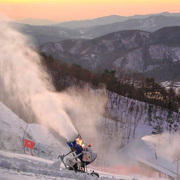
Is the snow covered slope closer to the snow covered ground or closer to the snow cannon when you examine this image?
the snow cannon

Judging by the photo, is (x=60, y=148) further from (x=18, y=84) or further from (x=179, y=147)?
(x=179, y=147)

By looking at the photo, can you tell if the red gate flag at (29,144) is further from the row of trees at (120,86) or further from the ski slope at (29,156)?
the row of trees at (120,86)

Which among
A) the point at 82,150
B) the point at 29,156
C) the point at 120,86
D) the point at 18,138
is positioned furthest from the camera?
the point at 120,86

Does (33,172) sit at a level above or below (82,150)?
below

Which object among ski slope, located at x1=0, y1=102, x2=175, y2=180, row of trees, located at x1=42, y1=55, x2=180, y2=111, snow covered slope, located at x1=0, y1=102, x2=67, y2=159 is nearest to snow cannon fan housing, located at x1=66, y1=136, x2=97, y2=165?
ski slope, located at x1=0, y1=102, x2=175, y2=180

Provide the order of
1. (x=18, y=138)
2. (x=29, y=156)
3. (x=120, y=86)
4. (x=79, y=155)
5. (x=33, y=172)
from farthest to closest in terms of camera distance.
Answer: (x=120, y=86), (x=18, y=138), (x=29, y=156), (x=79, y=155), (x=33, y=172)

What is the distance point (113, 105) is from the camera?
197 ft

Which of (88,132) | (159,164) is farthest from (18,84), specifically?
(159,164)

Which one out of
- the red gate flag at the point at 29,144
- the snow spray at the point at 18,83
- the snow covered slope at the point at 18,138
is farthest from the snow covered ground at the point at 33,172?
the snow spray at the point at 18,83

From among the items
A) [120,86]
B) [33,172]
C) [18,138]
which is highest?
[120,86]

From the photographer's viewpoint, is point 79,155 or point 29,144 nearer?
point 79,155

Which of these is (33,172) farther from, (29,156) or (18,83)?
(18,83)

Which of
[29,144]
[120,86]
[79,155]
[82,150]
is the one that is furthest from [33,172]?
[120,86]

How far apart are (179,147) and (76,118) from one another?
15.9 meters
